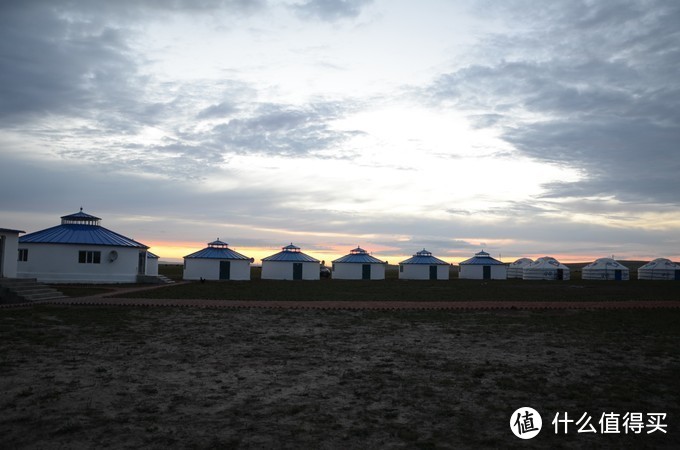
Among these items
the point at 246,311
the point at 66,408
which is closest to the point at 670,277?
the point at 246,311

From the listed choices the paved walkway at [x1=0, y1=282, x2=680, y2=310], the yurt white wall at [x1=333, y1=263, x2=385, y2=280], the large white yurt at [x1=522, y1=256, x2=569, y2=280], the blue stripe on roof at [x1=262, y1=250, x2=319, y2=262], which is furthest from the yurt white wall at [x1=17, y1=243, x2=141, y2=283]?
the large white yurt at [x1=522, y1=256, x2=569, y2=280]

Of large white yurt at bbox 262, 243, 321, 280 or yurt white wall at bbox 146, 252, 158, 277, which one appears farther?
large white yurt at bbox 262, 243, 321, 280

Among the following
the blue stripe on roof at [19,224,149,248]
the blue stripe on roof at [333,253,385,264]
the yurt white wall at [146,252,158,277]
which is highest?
the blue stripe on roof at [19,224,149,248]

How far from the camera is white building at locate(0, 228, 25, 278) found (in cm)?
2677

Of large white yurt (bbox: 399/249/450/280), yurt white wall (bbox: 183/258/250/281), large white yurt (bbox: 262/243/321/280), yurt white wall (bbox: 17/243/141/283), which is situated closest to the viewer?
yurt white wall (bbox: 17/243/141/283)

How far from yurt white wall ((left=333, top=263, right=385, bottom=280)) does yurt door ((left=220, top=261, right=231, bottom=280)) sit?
15985 mm

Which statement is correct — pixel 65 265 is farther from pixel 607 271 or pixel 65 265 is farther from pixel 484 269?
pixel 607 271

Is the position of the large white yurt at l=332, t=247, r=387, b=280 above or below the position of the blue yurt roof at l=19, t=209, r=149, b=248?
below

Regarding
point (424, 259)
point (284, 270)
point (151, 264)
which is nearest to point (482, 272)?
point (424, 259)

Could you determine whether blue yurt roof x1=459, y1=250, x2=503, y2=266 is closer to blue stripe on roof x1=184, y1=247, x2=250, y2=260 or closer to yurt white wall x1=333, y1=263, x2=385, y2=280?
yurt white wall x1=333, y1=263, x2=385, y2=280

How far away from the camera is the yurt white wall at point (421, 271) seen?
6938 cm

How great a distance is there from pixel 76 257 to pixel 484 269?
51348 millimetres

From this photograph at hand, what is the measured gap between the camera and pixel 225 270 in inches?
2112

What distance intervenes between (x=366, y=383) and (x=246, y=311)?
43.8 ft
